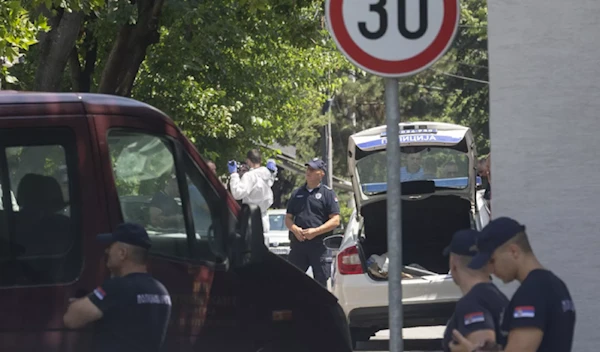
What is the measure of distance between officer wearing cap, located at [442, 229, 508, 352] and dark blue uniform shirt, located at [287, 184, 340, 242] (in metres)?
7.47

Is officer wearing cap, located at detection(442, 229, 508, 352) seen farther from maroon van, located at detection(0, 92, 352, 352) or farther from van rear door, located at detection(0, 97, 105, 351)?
Result: van rear door, located at detection(0, 97, 105, 351)

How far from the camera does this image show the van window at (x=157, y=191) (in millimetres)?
5449

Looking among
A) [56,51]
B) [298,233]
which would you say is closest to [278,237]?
[56,51]

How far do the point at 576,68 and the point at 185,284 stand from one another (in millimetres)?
3724

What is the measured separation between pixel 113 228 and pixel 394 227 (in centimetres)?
129

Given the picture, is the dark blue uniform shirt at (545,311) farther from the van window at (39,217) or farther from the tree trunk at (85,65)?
the tree trunk at (85,65)

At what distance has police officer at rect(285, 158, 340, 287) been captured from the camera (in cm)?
1230

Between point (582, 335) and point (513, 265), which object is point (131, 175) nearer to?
point (513, 265)

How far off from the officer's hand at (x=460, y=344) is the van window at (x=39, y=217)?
173cm

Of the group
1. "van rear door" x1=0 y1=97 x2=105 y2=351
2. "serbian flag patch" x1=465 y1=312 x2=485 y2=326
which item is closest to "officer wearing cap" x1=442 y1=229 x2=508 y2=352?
"serbian flag patch" x1=465 y1=312 x2=485 y2=326

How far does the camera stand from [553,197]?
8.08 metres

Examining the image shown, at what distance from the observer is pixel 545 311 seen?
14.2 feet

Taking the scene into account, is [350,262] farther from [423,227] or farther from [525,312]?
[525,312]

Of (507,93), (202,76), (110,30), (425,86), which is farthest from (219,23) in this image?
(425,86)
